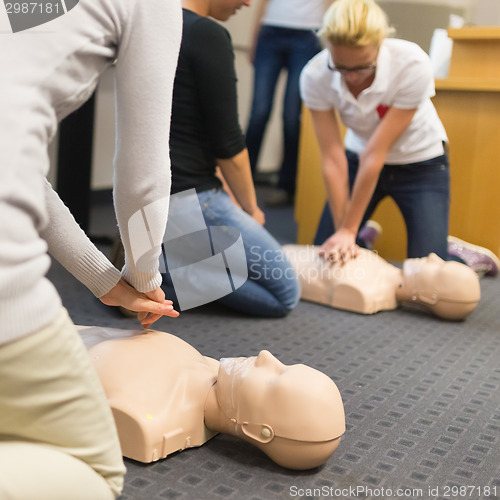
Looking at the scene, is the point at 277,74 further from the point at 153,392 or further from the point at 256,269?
the point at 153,392

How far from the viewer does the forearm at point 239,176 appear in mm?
1678

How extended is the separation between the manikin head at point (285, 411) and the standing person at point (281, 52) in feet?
6.91

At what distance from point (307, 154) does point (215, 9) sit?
0.92 metres

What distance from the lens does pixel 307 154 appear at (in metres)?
2.47

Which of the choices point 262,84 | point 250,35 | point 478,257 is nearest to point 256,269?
point 478,257

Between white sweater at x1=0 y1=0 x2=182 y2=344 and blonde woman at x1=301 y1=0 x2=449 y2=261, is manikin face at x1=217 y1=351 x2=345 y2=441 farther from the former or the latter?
blonde woman at x1=301 y1=0 x2=449 y2=261

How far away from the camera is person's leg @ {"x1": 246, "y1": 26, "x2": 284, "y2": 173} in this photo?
2949 mm

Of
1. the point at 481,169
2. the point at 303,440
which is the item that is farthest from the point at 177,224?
the point at 481,169

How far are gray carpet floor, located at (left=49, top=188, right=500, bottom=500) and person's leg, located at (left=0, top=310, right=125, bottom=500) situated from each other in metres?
0.20

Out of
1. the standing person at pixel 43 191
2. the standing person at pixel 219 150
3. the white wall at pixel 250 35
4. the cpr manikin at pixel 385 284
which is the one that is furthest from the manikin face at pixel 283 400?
the white wall at pixel 250 35

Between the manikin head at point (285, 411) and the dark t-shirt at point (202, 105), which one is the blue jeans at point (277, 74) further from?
the manikin head at point (285, 411)

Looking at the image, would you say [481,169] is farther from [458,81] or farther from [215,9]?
[215,9]

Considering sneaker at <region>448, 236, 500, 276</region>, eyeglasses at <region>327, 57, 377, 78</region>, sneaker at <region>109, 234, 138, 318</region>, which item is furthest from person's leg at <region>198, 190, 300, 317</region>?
sneaker at <region>448, 236, 500, 276</region>

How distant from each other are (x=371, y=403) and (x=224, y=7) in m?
0.97
